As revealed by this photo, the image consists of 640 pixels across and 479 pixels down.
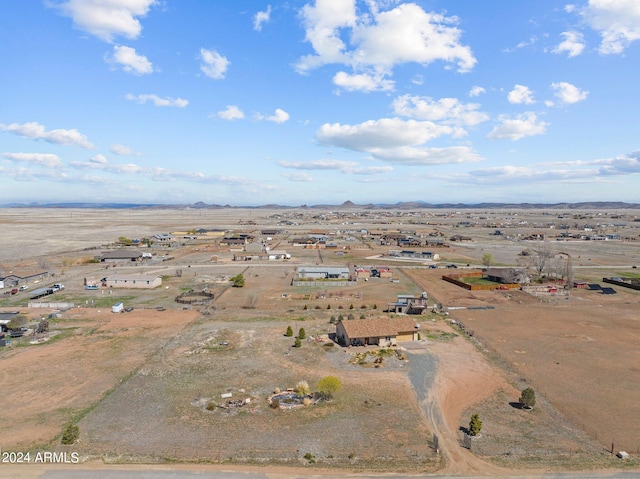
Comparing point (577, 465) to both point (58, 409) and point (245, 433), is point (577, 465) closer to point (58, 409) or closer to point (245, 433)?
point (245, 433)

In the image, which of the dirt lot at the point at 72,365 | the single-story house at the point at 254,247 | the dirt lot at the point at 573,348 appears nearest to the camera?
the dirt lot at the point at 72,365

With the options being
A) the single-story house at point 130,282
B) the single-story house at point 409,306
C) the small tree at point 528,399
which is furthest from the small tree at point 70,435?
the single-story house at point 130,282

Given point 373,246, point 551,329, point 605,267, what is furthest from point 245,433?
point 373,246

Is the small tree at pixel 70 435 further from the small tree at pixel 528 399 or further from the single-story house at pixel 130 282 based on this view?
the single-story house at pixel 130 282

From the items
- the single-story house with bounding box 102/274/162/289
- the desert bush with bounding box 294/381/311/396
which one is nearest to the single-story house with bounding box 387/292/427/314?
the desert bush with bounding box 294/381/311/396

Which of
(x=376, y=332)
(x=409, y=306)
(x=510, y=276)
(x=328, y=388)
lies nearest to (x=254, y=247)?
(x=510, y=276)
